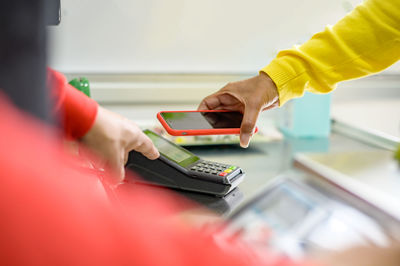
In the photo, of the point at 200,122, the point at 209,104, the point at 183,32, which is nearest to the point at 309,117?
the point at 183,32

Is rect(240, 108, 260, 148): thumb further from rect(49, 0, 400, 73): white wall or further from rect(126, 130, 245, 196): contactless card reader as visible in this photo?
rect(49, 0, 400, 73): white wall

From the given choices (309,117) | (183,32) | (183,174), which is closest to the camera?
(183,174)

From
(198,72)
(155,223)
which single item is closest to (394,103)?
(198,72)

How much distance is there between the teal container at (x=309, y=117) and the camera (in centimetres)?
151

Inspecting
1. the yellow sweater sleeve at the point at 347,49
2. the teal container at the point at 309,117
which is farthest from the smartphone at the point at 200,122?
the teal container at the point at 309,117

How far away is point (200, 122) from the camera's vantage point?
693 mm

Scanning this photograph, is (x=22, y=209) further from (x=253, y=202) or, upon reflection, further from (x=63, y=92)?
(x=253, y=202)

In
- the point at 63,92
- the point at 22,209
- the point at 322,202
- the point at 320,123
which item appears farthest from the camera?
the point at 320,123

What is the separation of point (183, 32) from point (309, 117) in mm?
597

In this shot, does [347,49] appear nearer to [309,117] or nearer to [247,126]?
[247,126]

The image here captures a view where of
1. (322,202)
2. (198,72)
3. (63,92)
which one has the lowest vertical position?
(322,202)

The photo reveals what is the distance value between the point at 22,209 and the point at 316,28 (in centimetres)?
170

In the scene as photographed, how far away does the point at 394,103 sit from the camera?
6.15ft

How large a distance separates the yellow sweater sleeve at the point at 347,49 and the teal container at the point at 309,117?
61 centimetres
